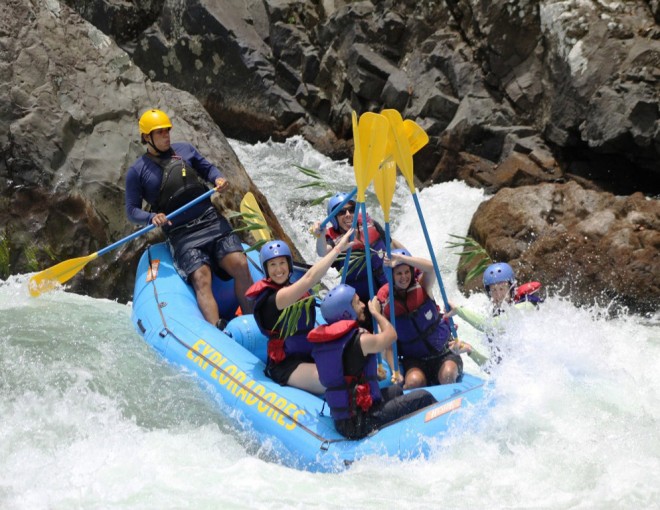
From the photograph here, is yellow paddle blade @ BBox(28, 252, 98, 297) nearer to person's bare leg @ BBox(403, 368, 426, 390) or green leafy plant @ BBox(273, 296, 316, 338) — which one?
green leafy plant @ BBox(273, 296, 316, 338)

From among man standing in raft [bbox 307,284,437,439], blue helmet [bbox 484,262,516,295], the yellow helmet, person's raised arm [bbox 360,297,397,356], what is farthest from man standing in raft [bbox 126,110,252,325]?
person's raised arm [bbox 360,297,397,356]

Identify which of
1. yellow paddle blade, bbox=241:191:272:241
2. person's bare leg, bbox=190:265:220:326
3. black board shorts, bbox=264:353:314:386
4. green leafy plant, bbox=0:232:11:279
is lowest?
green leafy plant, bbox=0:232:11:279

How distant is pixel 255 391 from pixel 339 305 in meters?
0.86

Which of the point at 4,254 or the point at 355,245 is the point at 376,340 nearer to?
the point at 355,245

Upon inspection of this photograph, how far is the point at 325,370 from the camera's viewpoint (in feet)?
14.4

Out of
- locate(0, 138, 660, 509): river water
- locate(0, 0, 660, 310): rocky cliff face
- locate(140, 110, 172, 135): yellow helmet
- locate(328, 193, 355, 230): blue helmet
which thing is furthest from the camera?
locate(0, 0, 660, 310): rocky cliff face

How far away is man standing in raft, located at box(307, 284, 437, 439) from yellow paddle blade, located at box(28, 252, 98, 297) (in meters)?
2.84

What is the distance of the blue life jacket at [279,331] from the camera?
4.84 m

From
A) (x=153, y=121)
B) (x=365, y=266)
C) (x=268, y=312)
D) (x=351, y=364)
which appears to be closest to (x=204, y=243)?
(x=153, y=121)

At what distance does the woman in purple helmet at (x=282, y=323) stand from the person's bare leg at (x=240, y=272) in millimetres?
1249

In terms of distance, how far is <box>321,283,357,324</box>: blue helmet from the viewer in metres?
4.37

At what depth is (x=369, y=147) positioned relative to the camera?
4930 millimetres

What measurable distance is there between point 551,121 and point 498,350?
6.05 m

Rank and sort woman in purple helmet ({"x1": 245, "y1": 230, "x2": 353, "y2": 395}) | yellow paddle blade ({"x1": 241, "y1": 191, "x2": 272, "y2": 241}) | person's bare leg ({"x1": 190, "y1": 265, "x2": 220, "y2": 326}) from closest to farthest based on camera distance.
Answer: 1. woman in purple helmet ({"x1": 245, "y1": 230, "x2": 353, "y2": 395})
2. person's bare leg ({"x1": 190, "y1": 265, "x2": 220, "y2": 326})
3. yellow paddle blade ({"x1": 241, "y1": 191, "x2": 272, "y2": 241})
